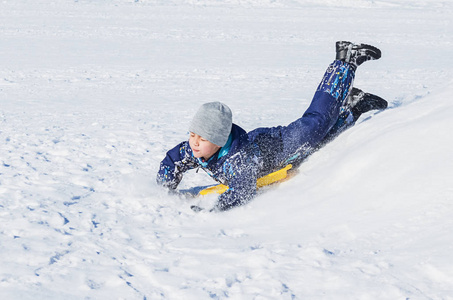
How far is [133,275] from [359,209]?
107 cm

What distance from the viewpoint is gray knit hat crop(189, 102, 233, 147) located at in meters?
2.76

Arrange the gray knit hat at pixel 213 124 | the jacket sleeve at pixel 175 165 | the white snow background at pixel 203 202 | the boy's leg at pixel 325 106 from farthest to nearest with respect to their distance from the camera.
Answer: the boy's leg at pixel 325 106 → the jacket sleeve at pixel 175 165 → the gray knit hat at pixel 213 124 → the white snow background at pixel 203 202

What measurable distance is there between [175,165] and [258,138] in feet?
1.68

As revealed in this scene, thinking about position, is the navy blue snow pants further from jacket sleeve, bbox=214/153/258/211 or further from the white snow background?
jacket sleeve, bbox=214/153/258/211

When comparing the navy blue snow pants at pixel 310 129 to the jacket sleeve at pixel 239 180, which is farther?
the navy blue snow pants at pixel 310 129

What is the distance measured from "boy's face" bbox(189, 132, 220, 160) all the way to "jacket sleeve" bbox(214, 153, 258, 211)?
10cm

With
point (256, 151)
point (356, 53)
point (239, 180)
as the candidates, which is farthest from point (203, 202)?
point (356, 53)

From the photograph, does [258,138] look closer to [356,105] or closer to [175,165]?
[175,165]

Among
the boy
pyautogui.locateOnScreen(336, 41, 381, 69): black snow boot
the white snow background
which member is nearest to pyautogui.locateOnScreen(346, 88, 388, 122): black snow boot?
the boy

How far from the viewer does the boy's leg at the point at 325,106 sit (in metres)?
3.21

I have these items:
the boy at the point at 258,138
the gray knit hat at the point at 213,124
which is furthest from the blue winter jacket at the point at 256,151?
the gray knit hat at the point at 213,124

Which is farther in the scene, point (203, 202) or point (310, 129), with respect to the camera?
point (310, 129)

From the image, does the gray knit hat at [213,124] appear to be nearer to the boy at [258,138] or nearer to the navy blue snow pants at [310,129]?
the boy at [258,138]

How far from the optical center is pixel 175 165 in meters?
3.06
